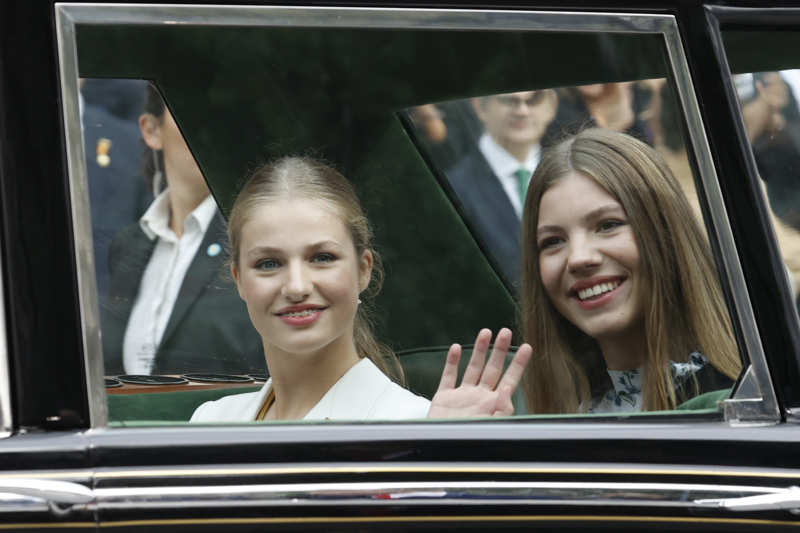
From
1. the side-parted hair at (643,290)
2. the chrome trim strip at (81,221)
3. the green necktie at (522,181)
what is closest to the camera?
the chrome trim strip at (81,221)

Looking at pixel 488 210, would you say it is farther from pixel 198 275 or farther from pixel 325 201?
pixel 198 275

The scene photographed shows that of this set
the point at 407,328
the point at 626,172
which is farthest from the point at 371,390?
the point at 626,172

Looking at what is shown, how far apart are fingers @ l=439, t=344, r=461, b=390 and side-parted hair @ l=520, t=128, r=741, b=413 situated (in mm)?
129

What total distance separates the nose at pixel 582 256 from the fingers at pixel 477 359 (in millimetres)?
205

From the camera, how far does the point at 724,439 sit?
1.66m

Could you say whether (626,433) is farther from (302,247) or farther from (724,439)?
(302,247)

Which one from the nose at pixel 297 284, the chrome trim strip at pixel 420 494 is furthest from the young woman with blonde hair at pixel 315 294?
the chrome trim strip at pixel 420 494

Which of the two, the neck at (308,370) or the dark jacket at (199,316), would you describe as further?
the neck at (308,370)

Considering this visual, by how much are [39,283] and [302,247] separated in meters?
0.58

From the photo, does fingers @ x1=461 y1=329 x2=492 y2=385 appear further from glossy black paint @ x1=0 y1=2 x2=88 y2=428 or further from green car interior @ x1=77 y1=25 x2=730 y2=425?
glossy black paint @ x1=0 y1=2 x2=88 y2=428

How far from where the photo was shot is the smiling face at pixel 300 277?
6.72 feet

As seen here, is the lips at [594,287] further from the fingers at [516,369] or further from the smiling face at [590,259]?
the fingers at [516,369]

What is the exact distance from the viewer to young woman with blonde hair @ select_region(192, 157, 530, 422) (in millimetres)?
2006

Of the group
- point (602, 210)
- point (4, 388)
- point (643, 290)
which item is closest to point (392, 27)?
point (602, 210)
